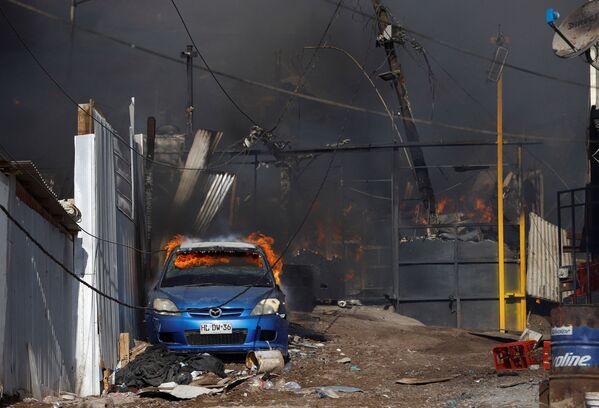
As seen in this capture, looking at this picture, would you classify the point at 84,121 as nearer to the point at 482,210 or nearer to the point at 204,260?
the point at 204,260

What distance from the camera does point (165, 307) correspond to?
41.6 feet

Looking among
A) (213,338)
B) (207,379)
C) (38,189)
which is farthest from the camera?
(213,338)

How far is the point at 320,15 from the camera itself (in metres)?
38.4

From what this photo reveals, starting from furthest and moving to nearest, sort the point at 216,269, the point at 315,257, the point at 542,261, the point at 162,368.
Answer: the point at 315,257, the point at 542,261, the point at 216,269, the point at 162,368

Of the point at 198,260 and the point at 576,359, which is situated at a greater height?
the point at 198,260

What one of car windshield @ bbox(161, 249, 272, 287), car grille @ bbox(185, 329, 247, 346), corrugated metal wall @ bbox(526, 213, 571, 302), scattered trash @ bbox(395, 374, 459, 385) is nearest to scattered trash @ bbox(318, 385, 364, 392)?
Answer: scattered trash @ bbox(395, 374, 459, 385)

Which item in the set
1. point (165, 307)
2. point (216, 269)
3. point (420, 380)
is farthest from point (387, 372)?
point (165, 307)

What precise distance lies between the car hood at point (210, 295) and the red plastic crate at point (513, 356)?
317cm

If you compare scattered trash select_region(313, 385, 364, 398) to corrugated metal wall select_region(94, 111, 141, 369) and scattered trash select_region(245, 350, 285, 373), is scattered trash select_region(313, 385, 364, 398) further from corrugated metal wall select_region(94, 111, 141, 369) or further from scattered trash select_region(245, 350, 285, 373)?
corrugated metal wall select_region(94, 111, 141, 369)

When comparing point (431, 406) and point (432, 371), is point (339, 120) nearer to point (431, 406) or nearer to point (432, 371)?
point (432, 371)

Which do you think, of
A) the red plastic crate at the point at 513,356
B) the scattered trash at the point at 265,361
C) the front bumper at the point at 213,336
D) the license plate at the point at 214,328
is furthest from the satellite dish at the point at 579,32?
the license plate at the point at 214,328

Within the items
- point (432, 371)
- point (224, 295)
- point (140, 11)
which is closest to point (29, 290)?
point (224, 295)

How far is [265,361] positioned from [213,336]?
0.90 meters

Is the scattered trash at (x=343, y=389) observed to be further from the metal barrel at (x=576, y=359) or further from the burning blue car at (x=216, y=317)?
the metal barrel at (x=576, y=359)
